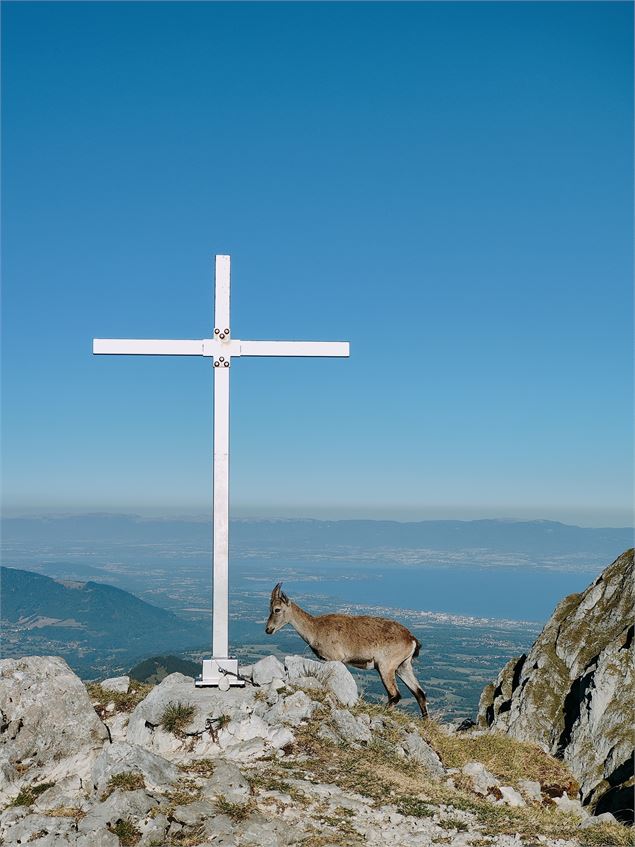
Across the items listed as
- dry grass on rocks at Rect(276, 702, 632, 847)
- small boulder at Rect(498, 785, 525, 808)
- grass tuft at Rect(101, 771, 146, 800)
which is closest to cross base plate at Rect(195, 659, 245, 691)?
dry grass on rocks at Rect(276, 702, 632, 847)

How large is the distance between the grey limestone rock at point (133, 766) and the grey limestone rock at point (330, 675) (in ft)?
14.3

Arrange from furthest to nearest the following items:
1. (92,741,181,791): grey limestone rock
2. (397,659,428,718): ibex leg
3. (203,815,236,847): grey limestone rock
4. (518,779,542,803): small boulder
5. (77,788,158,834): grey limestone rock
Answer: (397,659,428,718): ibex leg → (518,779,542,803): small boulder → (92,741,181,791): grey limestone rock → (77,788,158,834): grey limestone rock → (203,815,236,847): grey limestone rock

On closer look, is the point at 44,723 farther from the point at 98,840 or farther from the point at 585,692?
the point at 585,692

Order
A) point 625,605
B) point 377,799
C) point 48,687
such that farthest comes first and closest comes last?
1. point 625,605
2. point 48,687
3. point 377,799

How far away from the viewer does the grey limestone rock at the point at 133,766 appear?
10.8 m

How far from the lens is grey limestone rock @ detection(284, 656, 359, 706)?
15.1 meters

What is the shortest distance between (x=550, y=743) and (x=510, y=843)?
9.99 meters

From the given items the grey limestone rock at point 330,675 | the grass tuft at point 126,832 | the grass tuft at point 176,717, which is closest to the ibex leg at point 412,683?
the grey limestone rock at point 330,675

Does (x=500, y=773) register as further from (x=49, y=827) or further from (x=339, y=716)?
(x=49, y=827)

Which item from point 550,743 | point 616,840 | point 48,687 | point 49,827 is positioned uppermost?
point 48,687

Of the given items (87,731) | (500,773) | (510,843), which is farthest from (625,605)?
(87,731)

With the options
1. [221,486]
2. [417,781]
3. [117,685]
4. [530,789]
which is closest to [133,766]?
[417,781]

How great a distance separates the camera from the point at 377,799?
11250mm

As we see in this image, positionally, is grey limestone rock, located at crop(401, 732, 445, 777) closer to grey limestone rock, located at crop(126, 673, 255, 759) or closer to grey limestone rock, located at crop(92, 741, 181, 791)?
grey limestone rock, located at crop(126, 673, 255, 759)
